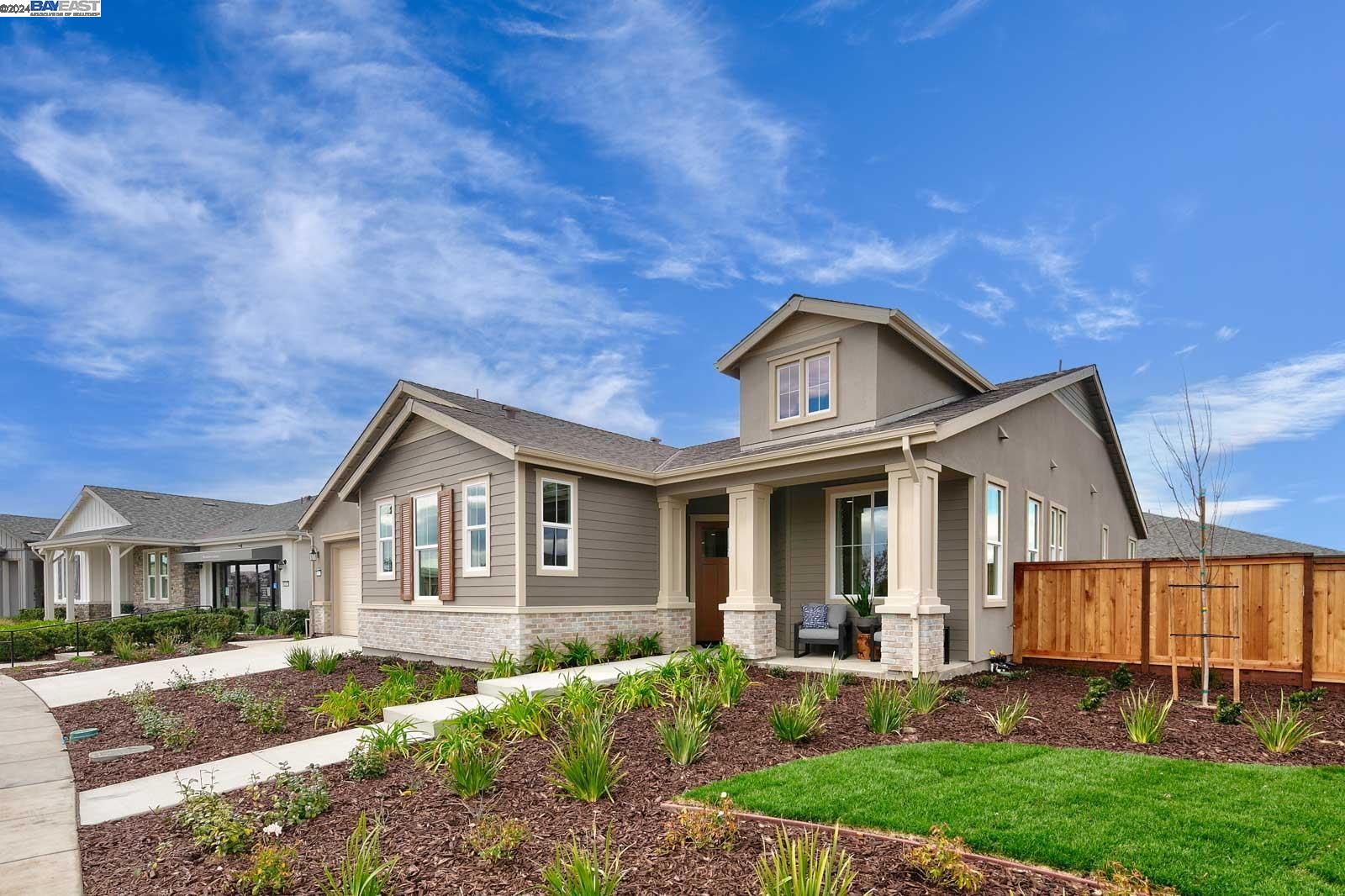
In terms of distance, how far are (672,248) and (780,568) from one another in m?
7.19

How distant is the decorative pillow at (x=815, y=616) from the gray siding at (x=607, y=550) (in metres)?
2.90

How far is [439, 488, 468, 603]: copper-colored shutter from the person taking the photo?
1282 centimetres

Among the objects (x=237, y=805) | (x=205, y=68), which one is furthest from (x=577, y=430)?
(x=237, y=805)

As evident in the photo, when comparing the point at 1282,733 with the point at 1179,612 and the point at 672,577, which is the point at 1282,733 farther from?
the point at 672,577

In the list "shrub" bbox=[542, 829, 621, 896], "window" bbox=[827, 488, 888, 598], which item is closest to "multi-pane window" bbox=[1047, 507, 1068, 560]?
"window" bbox=[827, 488, 888, 598]

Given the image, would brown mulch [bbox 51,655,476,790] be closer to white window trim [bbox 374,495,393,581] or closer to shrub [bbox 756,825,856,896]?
white window trim [bbox 374,495,393,581]

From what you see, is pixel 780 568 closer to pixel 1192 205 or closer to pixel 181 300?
pixel 1192 205

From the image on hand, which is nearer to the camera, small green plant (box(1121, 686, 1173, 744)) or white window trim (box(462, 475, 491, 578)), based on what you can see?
small green plant (box(1121, 686, 1173, 744))

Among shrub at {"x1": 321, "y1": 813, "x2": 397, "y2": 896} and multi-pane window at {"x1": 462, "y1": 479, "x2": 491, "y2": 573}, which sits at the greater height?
multi-pane window at {"x1": 462, "y1": 479, "x2": 491, "y2": 573}

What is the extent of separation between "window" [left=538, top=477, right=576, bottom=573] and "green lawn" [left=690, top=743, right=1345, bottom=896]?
673 centimetres

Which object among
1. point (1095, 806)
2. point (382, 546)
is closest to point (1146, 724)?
point (1095, 806)

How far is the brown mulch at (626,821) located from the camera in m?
4.14

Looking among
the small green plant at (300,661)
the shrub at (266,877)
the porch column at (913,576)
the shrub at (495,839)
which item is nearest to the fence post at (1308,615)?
the porch column at (913,576)

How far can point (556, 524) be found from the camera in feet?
40.1
